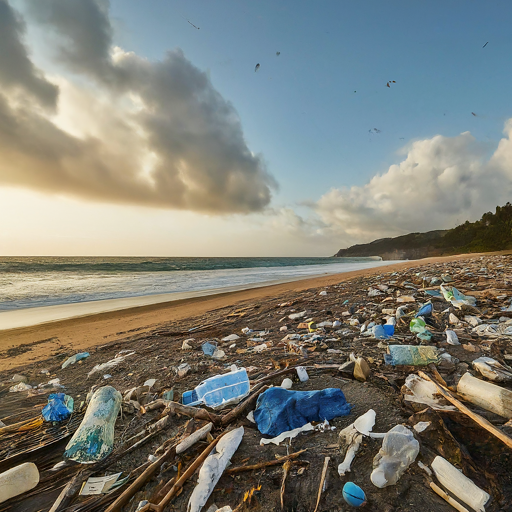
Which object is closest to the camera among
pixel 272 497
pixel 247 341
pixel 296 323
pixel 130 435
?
pixel 272 497

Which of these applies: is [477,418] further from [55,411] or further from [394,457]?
[55,411]

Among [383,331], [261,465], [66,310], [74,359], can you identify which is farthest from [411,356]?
[66,310]

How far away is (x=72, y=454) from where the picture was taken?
1556mm

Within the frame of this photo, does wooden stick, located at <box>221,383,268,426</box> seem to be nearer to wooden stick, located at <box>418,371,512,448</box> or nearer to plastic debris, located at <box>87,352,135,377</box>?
wooden stick, located at <box>418,371,512,448</box>

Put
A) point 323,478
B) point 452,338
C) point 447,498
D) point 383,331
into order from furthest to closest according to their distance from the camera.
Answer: point 383,331 < point 452,338 < point 323,478 < point 447,498

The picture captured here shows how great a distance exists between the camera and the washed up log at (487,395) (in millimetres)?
1303

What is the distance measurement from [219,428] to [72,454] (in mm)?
930

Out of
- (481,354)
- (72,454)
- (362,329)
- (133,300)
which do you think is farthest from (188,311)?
(481,354)

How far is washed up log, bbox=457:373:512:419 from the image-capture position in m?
1.30

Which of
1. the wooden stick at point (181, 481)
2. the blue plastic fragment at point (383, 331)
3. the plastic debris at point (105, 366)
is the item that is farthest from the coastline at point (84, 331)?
the blue plastic fragment at point (383, 331)

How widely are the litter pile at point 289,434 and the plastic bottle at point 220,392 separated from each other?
1 centimetres

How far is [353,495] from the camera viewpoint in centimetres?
100

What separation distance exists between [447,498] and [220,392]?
4.72 ft

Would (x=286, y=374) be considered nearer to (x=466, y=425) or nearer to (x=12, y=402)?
(x=466, y=425)
